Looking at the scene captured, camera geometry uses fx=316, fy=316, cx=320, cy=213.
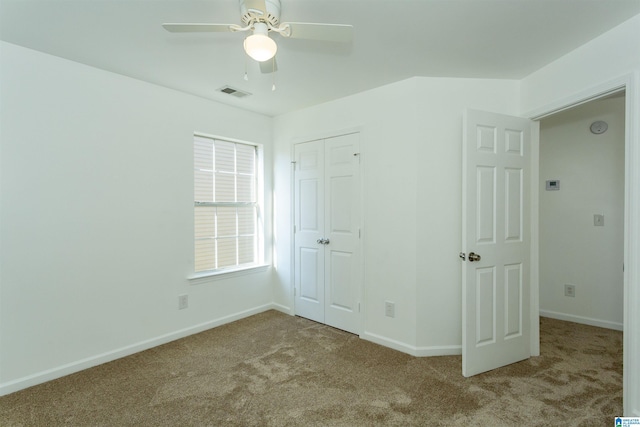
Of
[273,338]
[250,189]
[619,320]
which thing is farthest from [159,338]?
[619,320]

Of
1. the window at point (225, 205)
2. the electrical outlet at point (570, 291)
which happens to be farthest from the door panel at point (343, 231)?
the electrical outlet at point (570, 291)

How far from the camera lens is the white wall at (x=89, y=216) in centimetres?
222

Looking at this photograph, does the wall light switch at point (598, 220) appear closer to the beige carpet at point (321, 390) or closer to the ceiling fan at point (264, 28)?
the beige carpet at point (321, 390)

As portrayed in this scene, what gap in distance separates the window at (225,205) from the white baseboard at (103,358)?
1.90 ft

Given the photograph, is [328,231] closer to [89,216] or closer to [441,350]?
[441,350]

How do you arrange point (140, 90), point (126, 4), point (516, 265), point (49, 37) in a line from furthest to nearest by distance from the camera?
point (140, 90) → point (516, 265) → point (49, 37) → point (126, 4)

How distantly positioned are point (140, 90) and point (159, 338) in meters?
2.27

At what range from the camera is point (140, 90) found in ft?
9.25

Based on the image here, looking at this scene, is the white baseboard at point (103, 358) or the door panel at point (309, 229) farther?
the door panel at point (309, 229)

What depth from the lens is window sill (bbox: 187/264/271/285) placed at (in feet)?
10.6

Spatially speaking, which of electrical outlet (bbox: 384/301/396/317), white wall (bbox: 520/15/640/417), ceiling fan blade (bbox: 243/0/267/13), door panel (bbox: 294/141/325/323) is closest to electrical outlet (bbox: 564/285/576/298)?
white wall (bbox: 520/15/640/417)

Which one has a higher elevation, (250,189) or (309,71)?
(309,71)

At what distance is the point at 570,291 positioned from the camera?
358 cm

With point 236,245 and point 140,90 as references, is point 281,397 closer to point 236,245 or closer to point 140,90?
point 236,245
